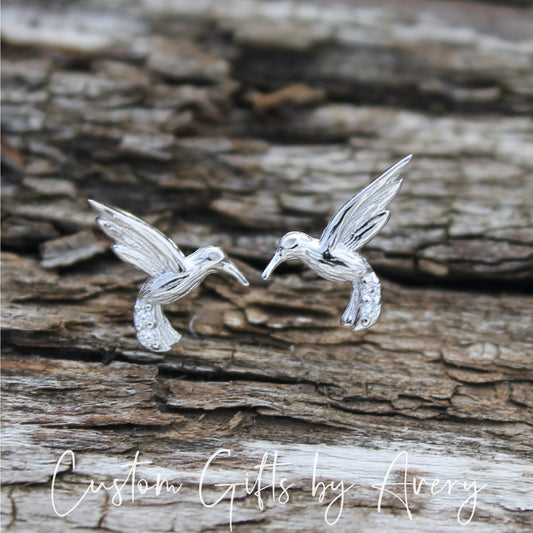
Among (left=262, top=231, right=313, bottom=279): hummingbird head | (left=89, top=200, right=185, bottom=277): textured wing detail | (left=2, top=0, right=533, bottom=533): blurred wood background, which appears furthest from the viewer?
(left=262, top=231, right=313, bottom=279): hummingbird head

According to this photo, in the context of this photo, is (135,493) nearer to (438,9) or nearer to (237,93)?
(237,93)

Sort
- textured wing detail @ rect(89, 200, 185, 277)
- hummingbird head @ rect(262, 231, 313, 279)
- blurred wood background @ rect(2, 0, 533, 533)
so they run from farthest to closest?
hummingbird head @ rect(262, 231, 313, 279), textured wing detail @ rect(89, 200, 185, 277), blurred wood background @ rect(2, 0, 533, 533)

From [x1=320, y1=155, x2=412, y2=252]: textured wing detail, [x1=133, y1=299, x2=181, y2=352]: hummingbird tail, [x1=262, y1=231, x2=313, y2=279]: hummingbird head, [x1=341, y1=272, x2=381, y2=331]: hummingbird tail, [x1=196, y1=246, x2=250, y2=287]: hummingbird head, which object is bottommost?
[x1=133, y1=299, x2=181, y2=352]: hummingbird tail

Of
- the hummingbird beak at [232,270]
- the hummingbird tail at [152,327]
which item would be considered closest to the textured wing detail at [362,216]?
the hummingbird beak at [232,270]

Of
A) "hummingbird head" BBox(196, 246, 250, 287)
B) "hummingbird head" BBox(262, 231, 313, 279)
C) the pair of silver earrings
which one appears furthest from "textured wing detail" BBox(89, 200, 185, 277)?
"hummingbird head" BBox(262, 231, 313, 279)

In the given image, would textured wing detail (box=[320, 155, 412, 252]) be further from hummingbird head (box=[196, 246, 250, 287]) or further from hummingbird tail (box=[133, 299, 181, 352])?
hummingbird tail (box=[133, 299, 181, 352])

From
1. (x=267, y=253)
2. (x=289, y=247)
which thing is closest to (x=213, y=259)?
(x=289, y=247)

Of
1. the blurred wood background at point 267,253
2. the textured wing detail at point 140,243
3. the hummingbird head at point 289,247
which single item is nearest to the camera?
the blurred wood background at point 267,253

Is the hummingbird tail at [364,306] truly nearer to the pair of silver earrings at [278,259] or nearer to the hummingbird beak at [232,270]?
the pair of silver earrings at [278,259]

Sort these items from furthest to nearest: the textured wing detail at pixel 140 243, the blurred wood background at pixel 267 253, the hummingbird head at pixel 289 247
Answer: the hummingbird head at pixel 289 247 < the textured wing detail at pixel 140 243 < the blurred wood background at pixel 267 253
